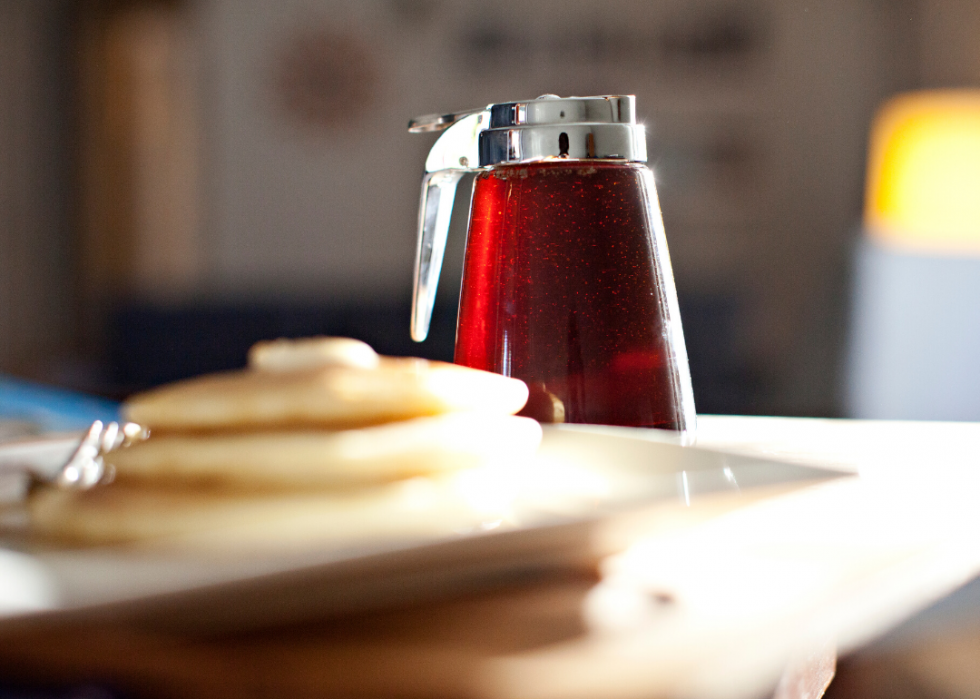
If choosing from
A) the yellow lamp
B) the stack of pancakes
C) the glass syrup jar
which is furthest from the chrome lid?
the yellow lamp

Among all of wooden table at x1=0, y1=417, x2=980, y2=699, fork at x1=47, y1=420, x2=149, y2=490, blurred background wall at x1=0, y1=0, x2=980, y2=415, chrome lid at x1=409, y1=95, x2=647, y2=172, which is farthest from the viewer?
blurred background wall at x1=0, y1=0, x2=980, y2=415

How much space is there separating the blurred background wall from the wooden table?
331cm

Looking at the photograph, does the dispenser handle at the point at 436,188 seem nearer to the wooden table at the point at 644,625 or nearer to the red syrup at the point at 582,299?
the red syrup at the point at 582,299

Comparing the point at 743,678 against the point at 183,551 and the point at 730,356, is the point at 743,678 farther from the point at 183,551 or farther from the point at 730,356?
the point at 730,356

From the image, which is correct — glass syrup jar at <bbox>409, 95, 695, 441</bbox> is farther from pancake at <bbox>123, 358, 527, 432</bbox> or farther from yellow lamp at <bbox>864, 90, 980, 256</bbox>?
yellow lamp at <bbox>864, 90, 980, 256</bbox>

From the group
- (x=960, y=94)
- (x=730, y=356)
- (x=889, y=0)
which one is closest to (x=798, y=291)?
(x=730, y=356)

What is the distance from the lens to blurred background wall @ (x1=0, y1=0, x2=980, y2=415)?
12.3 ft

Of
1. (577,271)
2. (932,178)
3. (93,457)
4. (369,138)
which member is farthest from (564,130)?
(369,138)

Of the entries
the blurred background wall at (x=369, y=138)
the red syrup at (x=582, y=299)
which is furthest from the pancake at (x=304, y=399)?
the blurred background wall at (x=369, y=138)

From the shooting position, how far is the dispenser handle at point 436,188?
51 centimetres

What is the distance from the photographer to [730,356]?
3.41m

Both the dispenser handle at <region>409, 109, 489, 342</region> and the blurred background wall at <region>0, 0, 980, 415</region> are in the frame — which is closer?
the dispenser handle at <region>409, 109, 489, 342</region>

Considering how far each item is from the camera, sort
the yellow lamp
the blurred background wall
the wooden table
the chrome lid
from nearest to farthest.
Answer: the wooden table → the chrome lid → the yellow lamp → the blurred background wall

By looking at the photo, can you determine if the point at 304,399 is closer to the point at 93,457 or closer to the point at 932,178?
the point at 93,457
